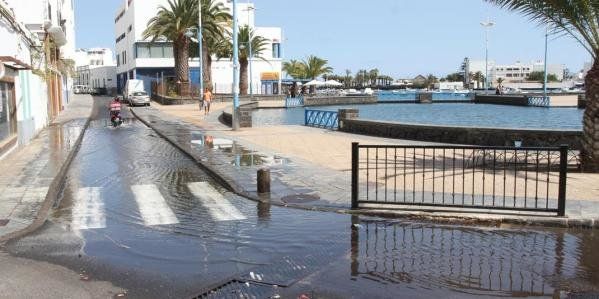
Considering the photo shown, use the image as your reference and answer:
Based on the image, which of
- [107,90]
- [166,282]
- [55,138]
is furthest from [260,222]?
[107,90]

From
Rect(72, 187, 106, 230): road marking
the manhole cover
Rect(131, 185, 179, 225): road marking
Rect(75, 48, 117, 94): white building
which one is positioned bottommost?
Rect(72, 187, 106, 230): road marking

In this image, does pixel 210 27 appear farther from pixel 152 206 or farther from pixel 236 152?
pixel 152 206

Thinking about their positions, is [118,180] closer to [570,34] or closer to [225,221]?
[225,221]

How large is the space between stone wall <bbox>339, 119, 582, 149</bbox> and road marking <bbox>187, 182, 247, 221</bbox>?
9.44m

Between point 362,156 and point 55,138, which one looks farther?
point 55,138

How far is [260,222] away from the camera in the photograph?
9.27 m

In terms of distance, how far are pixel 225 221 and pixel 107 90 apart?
310 feet

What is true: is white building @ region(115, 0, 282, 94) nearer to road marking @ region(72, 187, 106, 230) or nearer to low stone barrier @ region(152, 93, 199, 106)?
low stone barrier @ region(152, 93, 199, 106)

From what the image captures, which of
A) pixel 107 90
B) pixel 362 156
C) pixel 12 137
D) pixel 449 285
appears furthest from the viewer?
pixel 107 90

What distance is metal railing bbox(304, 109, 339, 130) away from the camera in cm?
2794

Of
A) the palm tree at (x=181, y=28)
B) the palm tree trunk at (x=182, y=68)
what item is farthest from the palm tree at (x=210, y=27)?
the palm tree trunk at (x=182, y=68)

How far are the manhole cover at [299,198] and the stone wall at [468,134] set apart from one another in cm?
889

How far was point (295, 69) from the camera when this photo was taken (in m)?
116

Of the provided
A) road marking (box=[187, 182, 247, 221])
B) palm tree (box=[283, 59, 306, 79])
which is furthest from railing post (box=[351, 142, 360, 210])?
palm tree (box=[283, 59, 306, 79])
